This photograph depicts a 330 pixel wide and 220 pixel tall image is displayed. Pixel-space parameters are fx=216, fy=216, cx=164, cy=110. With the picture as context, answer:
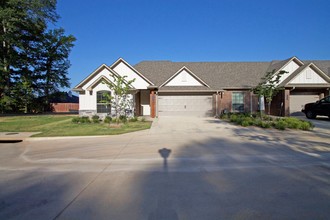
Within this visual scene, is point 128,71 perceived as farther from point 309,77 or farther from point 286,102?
point 309,77

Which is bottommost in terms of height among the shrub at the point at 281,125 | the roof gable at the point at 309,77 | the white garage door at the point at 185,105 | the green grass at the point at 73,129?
the green grass at the point at 73,129

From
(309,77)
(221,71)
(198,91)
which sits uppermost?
(221,71)

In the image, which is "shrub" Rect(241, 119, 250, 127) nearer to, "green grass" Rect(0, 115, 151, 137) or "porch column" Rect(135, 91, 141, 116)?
"green grass" Rect(0, 115, 151, 137)

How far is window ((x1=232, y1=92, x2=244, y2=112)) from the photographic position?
77.2ft

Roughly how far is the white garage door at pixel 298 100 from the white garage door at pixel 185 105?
864 centimetres

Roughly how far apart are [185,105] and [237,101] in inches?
233

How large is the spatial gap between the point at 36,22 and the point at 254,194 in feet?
112

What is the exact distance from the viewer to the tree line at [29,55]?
26.6 meters

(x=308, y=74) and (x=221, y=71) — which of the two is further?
(x=221, y=71)

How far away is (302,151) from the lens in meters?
7.64

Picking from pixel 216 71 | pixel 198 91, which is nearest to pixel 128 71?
pixel 198 91

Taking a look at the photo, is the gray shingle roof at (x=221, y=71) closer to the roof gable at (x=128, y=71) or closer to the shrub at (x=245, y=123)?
the roof gable at (x=128, y=71)

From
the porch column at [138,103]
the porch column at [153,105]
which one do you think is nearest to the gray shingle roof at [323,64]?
the porch column at [153,105]

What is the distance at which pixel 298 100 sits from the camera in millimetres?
22578
